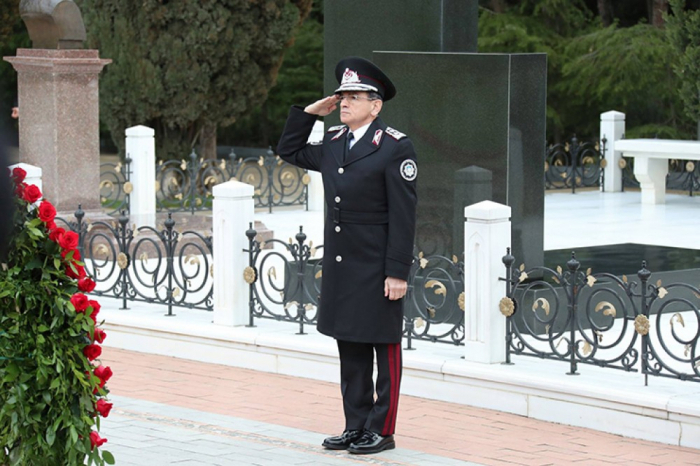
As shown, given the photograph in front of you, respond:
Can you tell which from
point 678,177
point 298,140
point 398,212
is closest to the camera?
point 398,212

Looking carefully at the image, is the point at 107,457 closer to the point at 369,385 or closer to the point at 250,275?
the point at 369,385

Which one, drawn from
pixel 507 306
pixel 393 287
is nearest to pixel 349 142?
pixel 393 287

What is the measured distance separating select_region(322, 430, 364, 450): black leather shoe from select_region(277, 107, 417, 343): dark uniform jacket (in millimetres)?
514

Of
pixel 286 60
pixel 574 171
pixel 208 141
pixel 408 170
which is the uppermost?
pixel 286 60

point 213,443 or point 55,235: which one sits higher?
→ point 55,235

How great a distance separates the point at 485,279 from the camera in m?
8.12

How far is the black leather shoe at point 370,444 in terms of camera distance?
22.5 feet

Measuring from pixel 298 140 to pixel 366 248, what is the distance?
30.9 inches

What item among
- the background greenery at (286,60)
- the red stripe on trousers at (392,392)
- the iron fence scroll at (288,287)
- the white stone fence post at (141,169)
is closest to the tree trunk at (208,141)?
the background greenery at (286,60)

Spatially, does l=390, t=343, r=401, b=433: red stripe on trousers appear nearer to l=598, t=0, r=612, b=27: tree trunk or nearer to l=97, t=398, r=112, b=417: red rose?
l=97, t=398, r=112, b=417: red rose

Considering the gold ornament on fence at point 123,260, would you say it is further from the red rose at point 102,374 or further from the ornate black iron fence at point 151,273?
the red rose at point 102,374

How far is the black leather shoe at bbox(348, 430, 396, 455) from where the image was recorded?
6848 millimetres

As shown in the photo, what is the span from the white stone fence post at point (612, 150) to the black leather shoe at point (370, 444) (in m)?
12.9

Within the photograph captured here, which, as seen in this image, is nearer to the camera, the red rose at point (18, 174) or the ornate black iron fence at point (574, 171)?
the red rose at point (18, 174)
